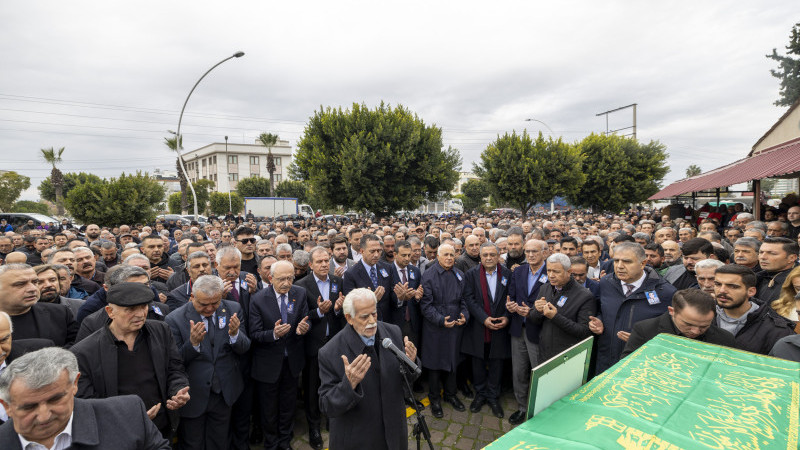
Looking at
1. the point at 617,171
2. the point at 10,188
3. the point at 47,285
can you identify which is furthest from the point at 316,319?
the point at 10,188

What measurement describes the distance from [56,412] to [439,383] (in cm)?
428

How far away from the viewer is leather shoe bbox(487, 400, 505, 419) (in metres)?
4.90

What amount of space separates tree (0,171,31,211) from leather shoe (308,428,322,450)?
50.2 meters

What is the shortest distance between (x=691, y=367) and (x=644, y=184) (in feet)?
110

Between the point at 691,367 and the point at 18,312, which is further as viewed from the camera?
the point at 18,312

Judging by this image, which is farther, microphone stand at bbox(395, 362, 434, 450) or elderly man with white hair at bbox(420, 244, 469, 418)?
elderly man with white hair at bbox(420, 244, 469, 418)

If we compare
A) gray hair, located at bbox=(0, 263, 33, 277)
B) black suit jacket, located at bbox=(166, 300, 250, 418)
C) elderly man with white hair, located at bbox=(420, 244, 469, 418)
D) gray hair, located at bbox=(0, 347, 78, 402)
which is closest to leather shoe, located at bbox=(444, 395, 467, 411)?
elderly man with white hair, located at bbox=(420, 244, 469, 418)

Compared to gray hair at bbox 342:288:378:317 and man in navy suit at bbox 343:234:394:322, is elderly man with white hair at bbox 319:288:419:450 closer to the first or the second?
gray hair at bbox 342:288:378:317

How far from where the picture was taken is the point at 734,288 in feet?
11.0

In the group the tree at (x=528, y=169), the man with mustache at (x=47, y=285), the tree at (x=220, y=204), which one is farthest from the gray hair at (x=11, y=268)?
the tree at (x=220, y=204)

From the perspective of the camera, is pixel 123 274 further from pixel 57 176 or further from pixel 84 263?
pixel 57 176

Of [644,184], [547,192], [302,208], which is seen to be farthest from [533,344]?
[302,208]

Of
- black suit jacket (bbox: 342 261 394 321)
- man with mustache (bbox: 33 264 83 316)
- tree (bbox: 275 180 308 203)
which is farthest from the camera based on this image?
tree (bbox: 275 180 308 203)

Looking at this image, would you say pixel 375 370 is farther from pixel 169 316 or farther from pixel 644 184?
pixel 644 184
